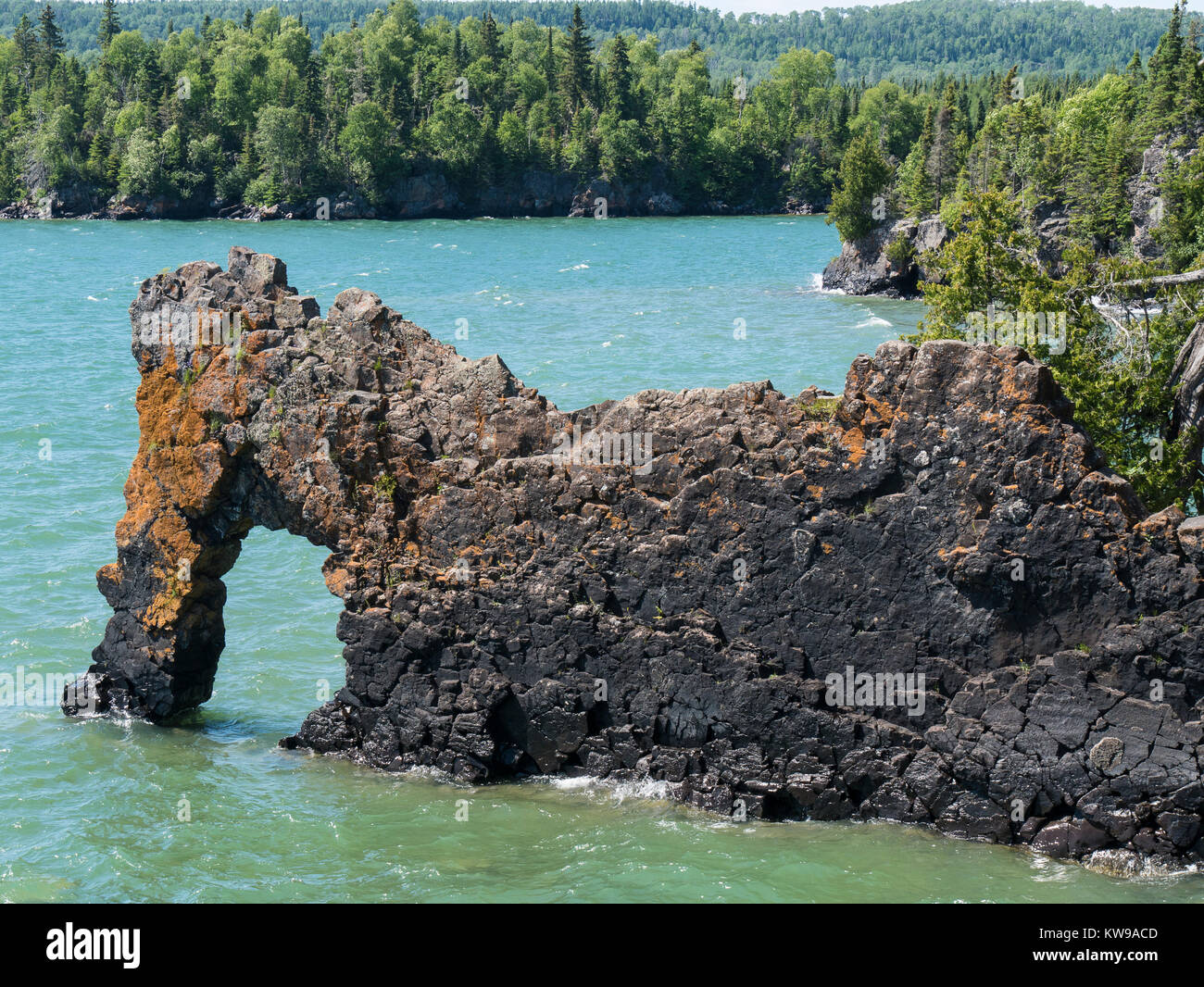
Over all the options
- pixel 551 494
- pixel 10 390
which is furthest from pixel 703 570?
pixel 10 390

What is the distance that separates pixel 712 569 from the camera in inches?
671

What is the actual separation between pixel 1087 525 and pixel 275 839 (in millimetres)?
11012

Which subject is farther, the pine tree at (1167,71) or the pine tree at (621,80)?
the pine tree at (621,80)

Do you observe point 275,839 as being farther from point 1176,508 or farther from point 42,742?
point 1176,508

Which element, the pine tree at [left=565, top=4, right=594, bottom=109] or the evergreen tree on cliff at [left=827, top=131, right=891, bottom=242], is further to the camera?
the pine tree at [left=565, top=4, right=594, bottom=109]

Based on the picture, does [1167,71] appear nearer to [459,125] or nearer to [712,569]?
[712,569]

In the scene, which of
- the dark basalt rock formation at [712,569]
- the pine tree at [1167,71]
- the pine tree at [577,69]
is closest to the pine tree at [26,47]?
the pine tree at [577,69]

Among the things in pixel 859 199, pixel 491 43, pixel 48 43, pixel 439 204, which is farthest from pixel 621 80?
pixel 859 199

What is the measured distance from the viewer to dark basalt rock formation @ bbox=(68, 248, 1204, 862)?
50.6 feet

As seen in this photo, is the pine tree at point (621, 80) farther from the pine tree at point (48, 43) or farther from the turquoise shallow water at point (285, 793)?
the turquoise shallow water at point (285, 793)

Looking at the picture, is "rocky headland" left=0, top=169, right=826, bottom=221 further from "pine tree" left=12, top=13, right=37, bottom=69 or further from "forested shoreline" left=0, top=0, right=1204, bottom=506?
"pine tree" left=12, top=13, right=37, bottom=69

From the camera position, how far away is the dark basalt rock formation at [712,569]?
15.4 metres

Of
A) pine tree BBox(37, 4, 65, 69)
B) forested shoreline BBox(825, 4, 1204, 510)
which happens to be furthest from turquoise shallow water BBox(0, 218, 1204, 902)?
pine tree BBox(37, 4, 65, 69)

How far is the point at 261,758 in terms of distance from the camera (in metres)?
20.0
